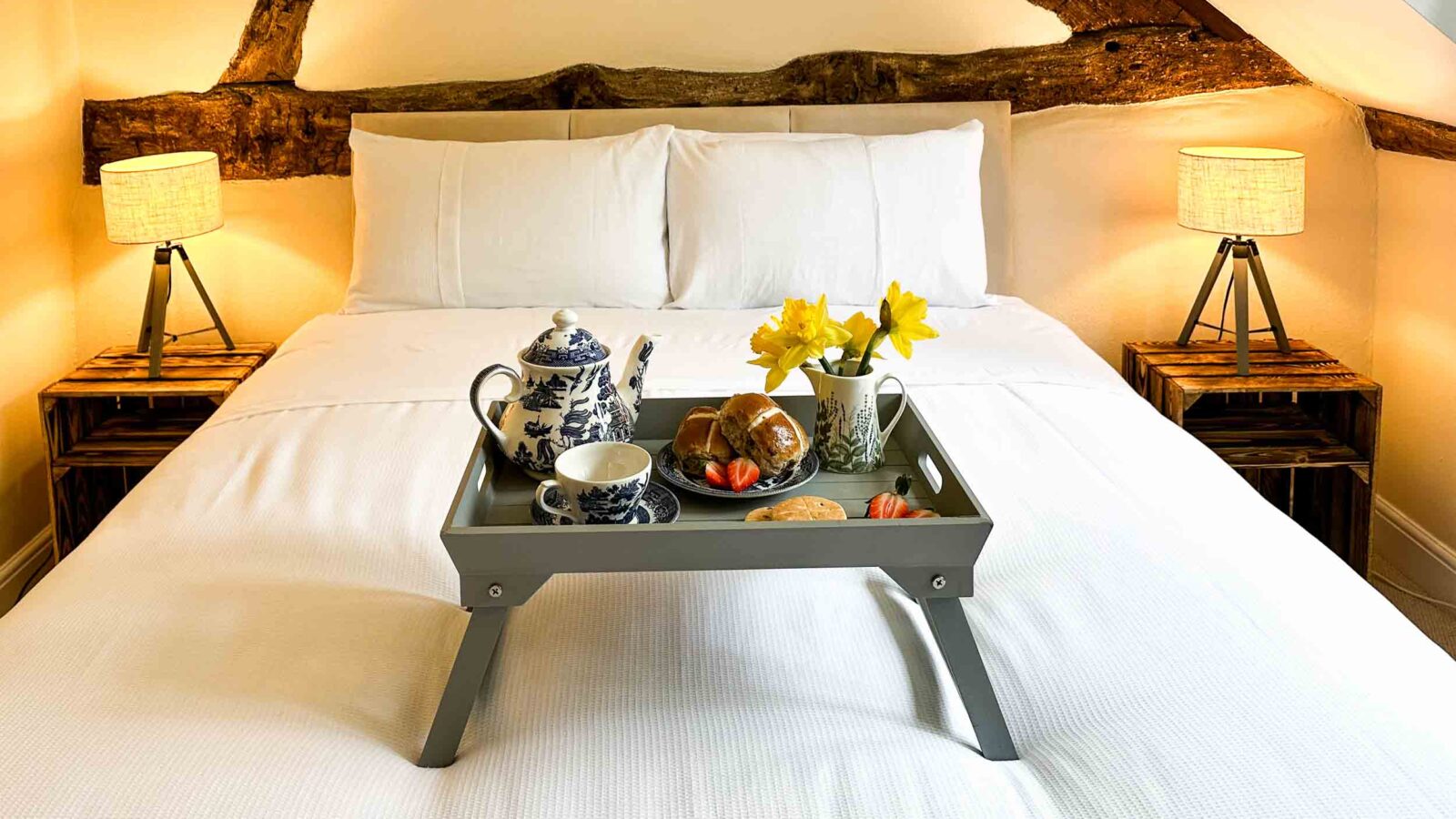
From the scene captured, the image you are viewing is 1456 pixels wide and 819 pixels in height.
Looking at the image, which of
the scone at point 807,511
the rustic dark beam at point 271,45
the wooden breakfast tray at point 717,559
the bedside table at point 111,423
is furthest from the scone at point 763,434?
the rustic dark beam at point 271,45

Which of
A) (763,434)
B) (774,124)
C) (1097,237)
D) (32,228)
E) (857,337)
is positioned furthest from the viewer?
(1097,237)

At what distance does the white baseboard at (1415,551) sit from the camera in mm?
2742

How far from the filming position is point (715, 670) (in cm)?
129

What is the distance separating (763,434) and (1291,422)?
1.88 meters

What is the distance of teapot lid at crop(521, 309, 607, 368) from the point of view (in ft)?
4.62

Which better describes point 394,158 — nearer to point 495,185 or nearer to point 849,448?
point 495,185

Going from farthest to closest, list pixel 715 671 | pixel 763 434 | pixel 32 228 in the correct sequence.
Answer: pixel 32 228
pixel 763 434
pixel 715 671

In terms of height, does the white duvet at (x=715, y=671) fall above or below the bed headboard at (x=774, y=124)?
below

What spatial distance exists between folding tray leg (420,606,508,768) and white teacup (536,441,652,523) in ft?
0.43

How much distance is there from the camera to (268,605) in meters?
1.43

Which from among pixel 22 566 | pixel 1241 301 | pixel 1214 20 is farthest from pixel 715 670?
pixel 1214 20

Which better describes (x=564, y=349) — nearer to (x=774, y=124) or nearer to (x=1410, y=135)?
(x=774, y=124)

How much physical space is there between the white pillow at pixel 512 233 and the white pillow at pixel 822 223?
10 centimetres

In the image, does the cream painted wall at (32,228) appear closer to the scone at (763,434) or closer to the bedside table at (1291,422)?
the scone at (763,434)
